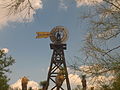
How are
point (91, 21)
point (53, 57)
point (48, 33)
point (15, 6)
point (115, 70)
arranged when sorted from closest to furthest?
point (15, 6) → point (115, 70) → point (91, 21) → point (53, 57) → point (48, 33)

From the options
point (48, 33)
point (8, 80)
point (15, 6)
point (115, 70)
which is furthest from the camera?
A: point (48, 33)

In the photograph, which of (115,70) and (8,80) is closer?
(115,70)

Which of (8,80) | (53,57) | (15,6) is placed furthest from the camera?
(53,57)

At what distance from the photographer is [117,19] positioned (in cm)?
651

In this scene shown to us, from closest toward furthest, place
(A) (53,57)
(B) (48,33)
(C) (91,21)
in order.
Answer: (C) (91,21) < (A) (53,57) < (B) (48,33)

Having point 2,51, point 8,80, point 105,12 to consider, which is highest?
point 105,12

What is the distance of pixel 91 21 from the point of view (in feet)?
22.5

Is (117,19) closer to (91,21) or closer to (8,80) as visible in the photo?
Result: (91,21)

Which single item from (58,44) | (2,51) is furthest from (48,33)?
(2,51)

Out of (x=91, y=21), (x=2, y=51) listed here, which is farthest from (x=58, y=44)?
(x=91, y=21)

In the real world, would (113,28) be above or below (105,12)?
below

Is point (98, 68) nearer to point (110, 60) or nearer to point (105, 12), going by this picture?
point (110, 60)

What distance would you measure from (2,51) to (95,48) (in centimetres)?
2289

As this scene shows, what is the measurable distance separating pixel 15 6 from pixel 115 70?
309 centimetres
